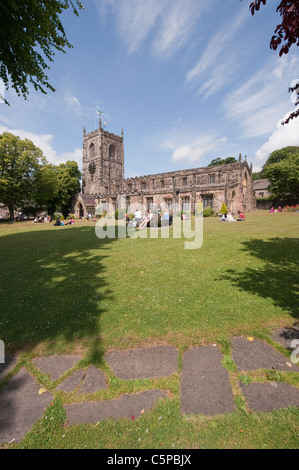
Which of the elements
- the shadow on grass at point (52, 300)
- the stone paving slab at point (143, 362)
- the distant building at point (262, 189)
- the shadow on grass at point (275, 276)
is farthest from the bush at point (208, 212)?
the distant building at point (262, 189)

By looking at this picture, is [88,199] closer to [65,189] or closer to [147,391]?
[65,189]

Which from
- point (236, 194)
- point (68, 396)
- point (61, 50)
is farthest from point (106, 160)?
point (68, 396)

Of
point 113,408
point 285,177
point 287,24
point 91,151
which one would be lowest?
point 113,408

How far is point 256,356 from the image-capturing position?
131 inches

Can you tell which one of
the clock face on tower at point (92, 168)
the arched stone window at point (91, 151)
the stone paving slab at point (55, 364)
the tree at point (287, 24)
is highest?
the arched stone window at point (91, 151)

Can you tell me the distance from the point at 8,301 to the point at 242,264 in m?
7.50

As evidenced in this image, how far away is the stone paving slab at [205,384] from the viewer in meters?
2.58

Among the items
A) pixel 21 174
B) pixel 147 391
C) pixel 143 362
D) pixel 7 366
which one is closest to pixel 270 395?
pixel 147 391

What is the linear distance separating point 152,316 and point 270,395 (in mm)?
2377

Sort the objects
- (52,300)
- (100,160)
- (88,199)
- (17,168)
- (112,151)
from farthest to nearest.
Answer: (112,151)
(100,160)
(88,199)
(17,168)
(52,300)

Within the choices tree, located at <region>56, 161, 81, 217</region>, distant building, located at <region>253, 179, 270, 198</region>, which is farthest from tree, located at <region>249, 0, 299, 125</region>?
distant building, located at <region>253, 179, 270, 198</region>

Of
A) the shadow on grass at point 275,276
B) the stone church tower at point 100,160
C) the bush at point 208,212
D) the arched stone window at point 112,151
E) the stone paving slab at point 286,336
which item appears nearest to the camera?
the stone paving slab at point 286,336

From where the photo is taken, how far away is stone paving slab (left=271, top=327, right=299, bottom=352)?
11.7 feet

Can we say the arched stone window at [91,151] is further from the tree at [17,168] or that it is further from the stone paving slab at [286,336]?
the stone paving slab at [286,336]
